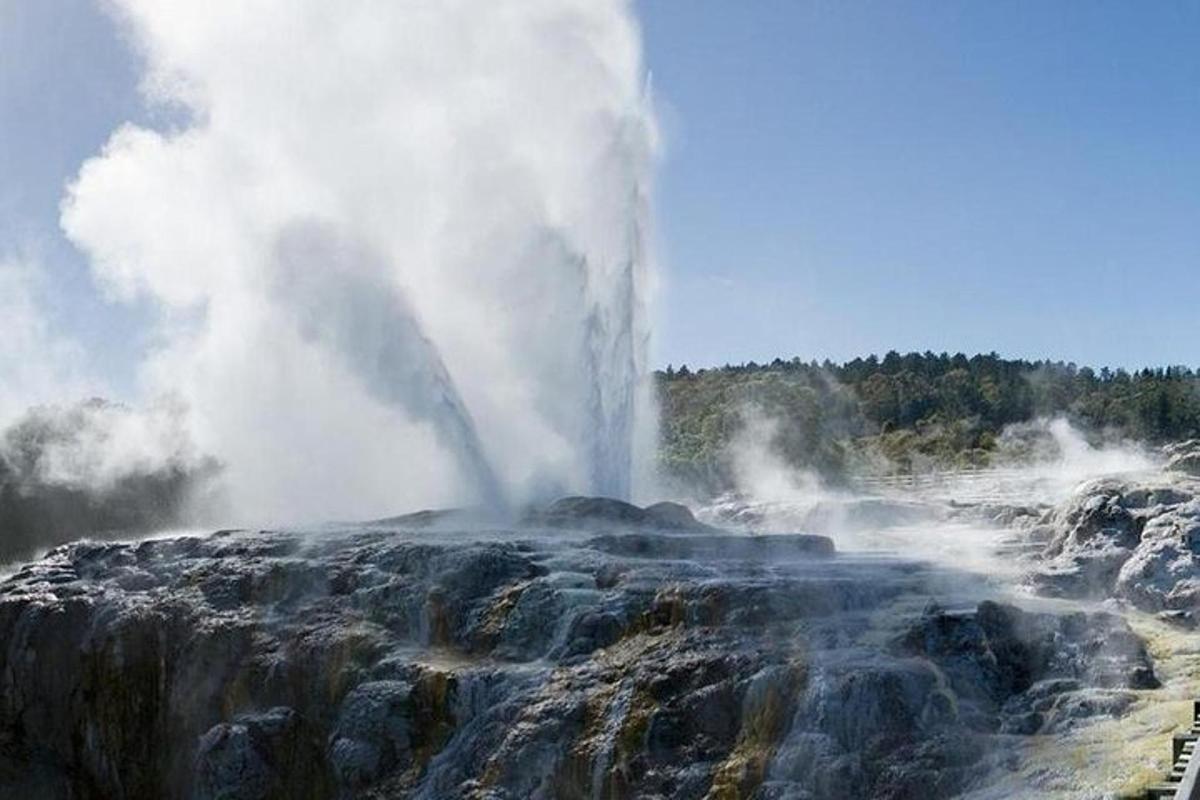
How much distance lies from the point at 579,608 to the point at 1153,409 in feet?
224

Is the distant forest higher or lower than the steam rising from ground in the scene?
higher

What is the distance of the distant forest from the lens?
258ft

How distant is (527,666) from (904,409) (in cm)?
7909

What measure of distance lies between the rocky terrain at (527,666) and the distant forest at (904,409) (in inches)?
1522

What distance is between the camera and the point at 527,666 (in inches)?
864

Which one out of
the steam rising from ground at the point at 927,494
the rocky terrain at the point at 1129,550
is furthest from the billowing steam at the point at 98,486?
the rocky terrain at the point at 1129,550

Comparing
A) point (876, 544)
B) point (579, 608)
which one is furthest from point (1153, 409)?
point (579, 608)

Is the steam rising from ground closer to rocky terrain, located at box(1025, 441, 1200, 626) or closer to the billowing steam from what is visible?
rocky terrain, located at box(1025, 441, 1200, 626)

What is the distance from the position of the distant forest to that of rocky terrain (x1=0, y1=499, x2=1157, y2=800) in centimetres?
3866

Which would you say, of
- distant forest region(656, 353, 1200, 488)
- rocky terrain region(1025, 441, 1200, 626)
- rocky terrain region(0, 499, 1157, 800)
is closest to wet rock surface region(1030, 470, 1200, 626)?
rocky terrain region(1025, 441, 1200, 626)

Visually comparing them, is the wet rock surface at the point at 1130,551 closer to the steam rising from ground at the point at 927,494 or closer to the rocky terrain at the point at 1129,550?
the rocky terrain at the point at 1129,550

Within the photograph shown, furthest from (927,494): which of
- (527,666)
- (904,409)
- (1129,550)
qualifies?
(904,409)

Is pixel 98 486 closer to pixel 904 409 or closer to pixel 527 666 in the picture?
pixel 527 666

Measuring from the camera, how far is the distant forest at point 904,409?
78500 millimetres
